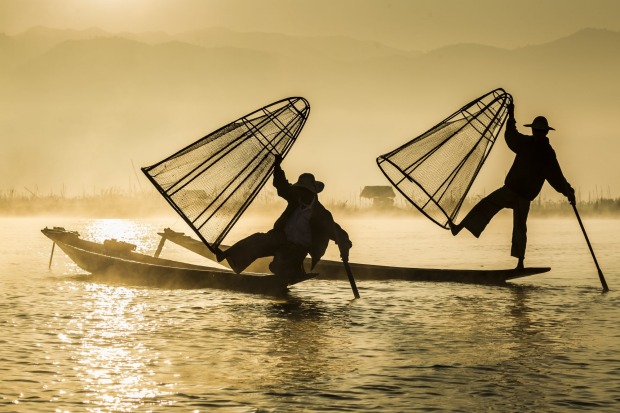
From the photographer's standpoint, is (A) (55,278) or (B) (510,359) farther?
(A) (55,278)

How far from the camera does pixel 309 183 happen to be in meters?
14.9

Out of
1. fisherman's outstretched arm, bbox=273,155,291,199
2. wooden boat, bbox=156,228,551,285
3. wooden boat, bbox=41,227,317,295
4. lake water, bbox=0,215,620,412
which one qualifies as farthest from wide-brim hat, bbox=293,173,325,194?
wooden boat, bbox=156,228,551,285

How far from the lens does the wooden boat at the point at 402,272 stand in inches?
701

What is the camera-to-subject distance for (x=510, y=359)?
1072 centimetres

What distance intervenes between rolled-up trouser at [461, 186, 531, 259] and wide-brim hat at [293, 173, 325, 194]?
305 cm

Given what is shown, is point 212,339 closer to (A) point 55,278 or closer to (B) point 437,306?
(B) point 437,306

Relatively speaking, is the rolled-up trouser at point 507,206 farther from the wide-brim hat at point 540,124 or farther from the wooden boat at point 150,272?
the wooden boat at point 150,272

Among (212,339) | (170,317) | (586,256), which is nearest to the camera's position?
(212,339)

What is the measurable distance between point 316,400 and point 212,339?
3515 mm

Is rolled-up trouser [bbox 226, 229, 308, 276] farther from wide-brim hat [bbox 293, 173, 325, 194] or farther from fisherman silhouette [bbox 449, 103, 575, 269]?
fisherman silhouette [bbox 449, 103, 575, 269]

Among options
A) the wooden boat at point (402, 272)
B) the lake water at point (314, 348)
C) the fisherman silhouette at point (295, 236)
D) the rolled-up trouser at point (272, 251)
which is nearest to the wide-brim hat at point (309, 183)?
the fisherman silhouette at point (295, 236)

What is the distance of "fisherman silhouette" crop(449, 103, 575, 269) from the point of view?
16906 millimetres

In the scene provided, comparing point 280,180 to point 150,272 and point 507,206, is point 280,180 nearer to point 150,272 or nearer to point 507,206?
point 150,272

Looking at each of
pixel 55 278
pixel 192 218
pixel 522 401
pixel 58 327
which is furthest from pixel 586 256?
pixel 522 401
